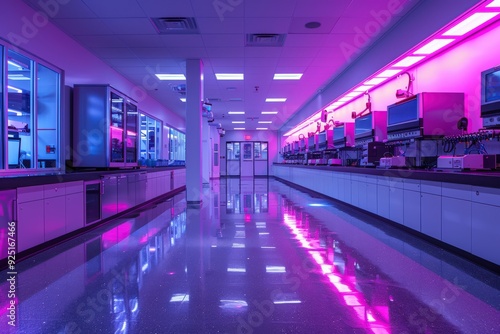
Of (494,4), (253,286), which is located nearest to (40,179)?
(253,286)

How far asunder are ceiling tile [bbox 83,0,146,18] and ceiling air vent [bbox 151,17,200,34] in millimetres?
353

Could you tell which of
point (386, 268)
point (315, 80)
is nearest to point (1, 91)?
point (386, 268)

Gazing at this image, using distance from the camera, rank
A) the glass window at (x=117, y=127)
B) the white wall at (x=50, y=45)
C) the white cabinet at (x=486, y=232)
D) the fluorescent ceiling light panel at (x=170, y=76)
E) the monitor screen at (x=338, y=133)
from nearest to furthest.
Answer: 1. the white cabinet at (x=486, y=232)
2. the white wall at (x=50, y=45)
3. the glass window at (x=117, y=127)
4. the monitor screen at (x=338, y=133)
5. the fluorescent ceiling light panel at (x=170, y=76)

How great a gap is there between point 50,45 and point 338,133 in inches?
254

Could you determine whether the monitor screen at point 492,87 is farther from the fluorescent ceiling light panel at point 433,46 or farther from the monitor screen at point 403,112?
the fluorescent ceiling light panel at point 433,46

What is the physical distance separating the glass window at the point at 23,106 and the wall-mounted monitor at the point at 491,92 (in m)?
5.86

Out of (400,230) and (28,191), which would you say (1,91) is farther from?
(400,230)

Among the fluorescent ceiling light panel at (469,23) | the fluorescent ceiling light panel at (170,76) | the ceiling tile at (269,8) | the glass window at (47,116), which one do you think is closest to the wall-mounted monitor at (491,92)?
the fluorescent ceiling light panel at (469,23)

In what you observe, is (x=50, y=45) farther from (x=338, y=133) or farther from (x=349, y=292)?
(x=338, y=133)

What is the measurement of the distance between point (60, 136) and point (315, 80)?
6607 millimetres

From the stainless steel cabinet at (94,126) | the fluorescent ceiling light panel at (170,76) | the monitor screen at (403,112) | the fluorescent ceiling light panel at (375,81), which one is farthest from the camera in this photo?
the fluorescent ceiling light panel at (170,76)

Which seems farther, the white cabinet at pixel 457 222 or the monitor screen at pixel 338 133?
the monitor screen at pixel 338 133

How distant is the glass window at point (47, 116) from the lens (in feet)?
17.8

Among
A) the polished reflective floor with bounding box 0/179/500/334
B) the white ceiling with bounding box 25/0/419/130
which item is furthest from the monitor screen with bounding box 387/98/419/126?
the polished reflective floor with bounding box 0/179/500/334
